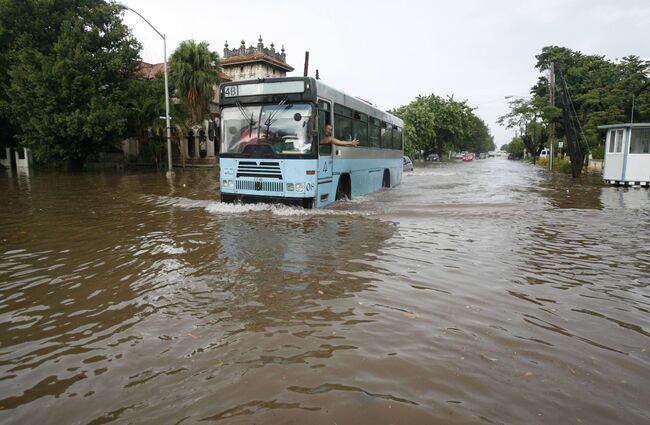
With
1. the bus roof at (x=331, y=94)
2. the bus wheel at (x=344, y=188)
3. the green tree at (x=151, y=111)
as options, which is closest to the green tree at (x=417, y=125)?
the green tree at (x=151, y=111)

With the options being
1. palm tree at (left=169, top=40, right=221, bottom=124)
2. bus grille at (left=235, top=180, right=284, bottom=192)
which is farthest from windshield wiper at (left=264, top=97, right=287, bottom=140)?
palm tree at (left=169, top=40, right=221, bottom=124)

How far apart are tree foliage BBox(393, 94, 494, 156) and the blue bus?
5189 cm

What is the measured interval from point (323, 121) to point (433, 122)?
57860mm

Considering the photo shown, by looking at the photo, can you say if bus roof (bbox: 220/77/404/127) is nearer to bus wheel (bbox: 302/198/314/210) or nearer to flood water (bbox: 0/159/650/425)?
bus wheel (bbox: 302/198/314/210)

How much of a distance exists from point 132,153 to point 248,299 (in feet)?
151

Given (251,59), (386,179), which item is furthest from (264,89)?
(251,59)

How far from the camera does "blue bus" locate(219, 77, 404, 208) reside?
10906 millimetres

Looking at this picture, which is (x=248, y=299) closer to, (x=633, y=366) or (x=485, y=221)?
(x=633, y=366)

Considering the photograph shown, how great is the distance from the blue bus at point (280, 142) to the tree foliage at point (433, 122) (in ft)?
170

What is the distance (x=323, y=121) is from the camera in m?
11.4

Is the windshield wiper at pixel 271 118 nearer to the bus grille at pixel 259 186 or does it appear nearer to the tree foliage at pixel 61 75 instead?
the bus grille at pixel 259 186

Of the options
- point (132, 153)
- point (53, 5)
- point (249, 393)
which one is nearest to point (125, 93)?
point (53, 5)

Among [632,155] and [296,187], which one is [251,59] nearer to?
[632,155]

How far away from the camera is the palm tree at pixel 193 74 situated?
34812 mm
